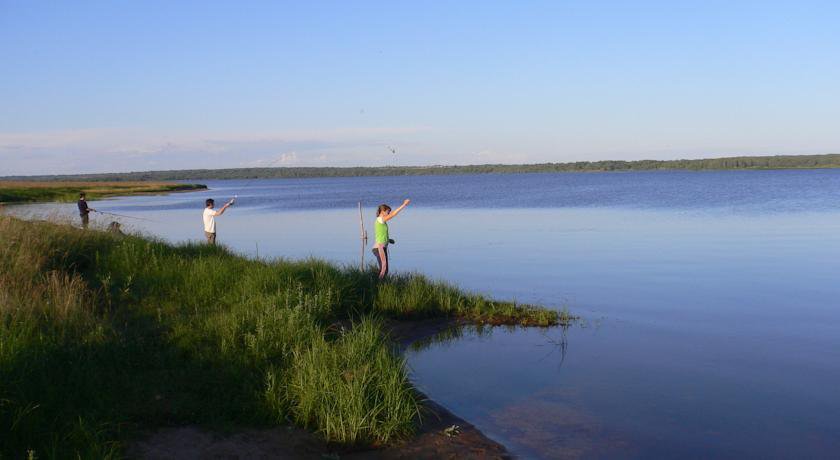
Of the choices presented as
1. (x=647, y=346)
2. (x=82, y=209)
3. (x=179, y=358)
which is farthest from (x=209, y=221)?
(x=647, y=346)

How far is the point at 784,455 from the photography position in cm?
753

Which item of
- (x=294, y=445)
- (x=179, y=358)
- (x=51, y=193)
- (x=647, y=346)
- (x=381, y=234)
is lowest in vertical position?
(x=647, y=346)

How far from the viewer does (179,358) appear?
324 inches

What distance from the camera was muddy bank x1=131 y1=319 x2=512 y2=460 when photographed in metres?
6.54

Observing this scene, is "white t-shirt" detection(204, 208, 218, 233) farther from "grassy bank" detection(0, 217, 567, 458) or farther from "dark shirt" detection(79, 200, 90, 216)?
"dark shirt" detection(79, 200, 90, 216)

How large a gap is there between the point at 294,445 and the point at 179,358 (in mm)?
2035

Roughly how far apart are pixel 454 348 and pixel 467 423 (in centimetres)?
352

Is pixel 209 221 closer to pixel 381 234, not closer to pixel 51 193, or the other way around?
pixel 381 234

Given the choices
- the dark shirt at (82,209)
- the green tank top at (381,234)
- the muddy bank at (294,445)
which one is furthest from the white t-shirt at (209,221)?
the muddy bank at (294,445)

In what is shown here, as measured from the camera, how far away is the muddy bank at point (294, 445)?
6543mm

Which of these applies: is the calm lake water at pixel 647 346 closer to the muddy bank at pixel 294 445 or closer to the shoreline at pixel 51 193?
the muddy bank at pixel 294 445

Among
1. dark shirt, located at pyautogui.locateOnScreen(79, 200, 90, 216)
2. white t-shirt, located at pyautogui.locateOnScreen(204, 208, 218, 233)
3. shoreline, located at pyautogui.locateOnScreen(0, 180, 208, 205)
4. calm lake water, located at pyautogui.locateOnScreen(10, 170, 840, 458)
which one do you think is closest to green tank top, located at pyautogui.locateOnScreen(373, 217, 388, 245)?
calm lake water, located at pyautogui.locateOnScreen(10, 170, 840, 458)

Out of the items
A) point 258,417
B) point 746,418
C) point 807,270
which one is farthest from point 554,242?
point 258,417

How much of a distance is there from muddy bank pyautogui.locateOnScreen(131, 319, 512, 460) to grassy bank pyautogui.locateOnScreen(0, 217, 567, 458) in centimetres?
15
